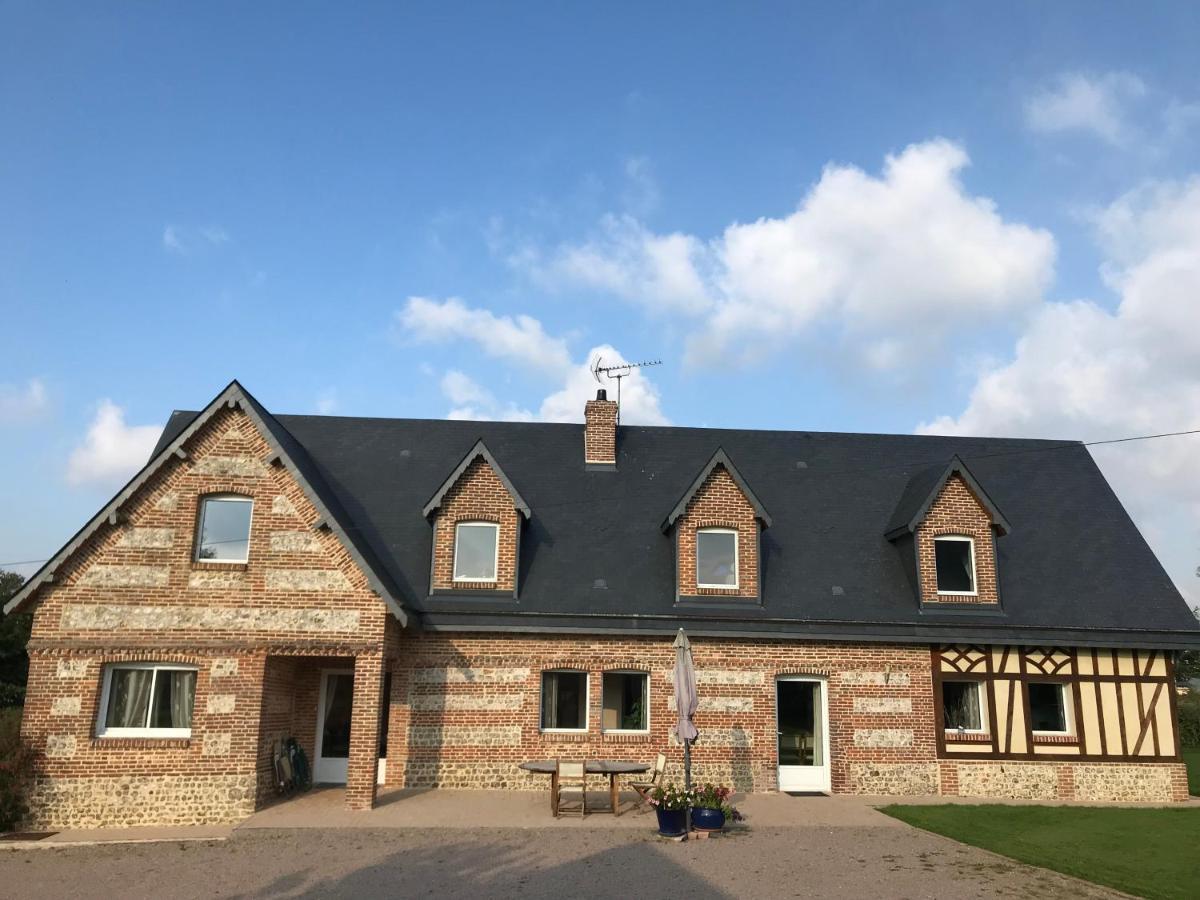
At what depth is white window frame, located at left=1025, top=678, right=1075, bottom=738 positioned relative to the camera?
52.3 ft

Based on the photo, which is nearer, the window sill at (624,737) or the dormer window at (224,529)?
the dormer window at (224,529)

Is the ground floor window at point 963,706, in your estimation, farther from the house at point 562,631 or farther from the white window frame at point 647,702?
the white window frame at point 647,702

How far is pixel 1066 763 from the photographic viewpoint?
15750 millimetres

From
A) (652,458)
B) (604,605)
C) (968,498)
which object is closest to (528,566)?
(604,605)

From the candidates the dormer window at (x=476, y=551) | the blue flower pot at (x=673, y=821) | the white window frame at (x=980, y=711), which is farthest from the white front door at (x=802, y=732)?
the dormer window at (x=476, y=551)

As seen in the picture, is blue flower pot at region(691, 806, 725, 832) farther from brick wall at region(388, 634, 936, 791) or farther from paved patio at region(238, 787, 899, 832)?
brick wall at region(388, 634, 936, 791)

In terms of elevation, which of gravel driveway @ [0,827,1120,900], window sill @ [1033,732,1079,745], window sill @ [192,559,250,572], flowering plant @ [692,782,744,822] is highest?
window sill @ [192,559,250,572]

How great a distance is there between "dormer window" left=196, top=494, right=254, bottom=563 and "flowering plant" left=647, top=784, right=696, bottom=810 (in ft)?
25.3

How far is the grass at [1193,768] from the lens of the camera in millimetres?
17469

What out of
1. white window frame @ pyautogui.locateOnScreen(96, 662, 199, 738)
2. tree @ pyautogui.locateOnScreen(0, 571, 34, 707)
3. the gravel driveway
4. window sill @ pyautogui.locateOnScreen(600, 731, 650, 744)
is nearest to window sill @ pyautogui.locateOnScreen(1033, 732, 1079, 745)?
the gravel driveway

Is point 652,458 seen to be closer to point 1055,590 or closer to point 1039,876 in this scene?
point 1055,590

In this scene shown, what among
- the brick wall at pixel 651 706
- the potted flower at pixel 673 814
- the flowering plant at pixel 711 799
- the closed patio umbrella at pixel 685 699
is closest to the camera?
the potted flower at pixel 673 814

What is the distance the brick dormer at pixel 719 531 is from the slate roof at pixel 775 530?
1.76 ft

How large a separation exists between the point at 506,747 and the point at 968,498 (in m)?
10.4
